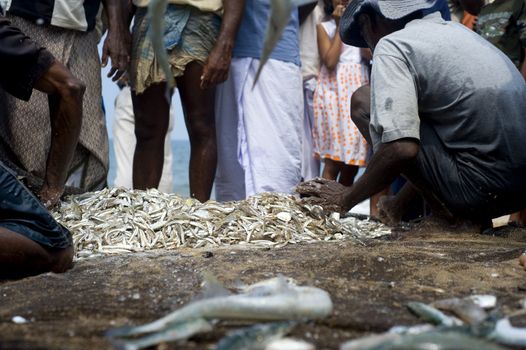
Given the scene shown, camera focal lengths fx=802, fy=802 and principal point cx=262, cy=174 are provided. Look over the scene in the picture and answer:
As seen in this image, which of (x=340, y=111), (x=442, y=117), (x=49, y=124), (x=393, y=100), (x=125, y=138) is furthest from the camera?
(x=125, y=138)

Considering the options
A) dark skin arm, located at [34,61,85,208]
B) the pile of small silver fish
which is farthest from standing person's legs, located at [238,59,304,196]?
dark skin arm, located at [34,61,85,208]

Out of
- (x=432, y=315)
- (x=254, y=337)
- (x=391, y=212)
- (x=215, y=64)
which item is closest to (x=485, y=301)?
(x=432, y=315)

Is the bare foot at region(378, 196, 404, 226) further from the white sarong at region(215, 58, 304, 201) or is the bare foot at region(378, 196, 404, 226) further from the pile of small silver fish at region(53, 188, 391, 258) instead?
the white sarong at region(215, 58, 304, 201)

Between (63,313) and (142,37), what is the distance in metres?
3.18

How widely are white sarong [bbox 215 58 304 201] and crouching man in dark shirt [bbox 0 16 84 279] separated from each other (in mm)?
1414

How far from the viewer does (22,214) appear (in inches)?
135

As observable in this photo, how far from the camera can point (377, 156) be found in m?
4.30

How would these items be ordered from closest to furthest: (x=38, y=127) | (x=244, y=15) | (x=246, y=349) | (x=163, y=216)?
(x=246, y=349), (x=163, y=216), (x=38, y=127), (x=244, y=15)

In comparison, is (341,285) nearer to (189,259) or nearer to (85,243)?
(189,259)

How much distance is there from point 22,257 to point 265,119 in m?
2.72

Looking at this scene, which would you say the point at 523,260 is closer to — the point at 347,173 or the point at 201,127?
the point at 201,127

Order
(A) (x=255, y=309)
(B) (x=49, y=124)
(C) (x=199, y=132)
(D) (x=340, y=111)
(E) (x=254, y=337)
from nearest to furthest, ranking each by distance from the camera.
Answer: (E) (x=254, y=337) → (A) (x=255, y=309) → (B) (x=49, y=124) → (C) (x=199, y=132) → (D) (x=340, y=111)

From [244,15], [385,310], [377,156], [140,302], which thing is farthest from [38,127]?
[385,310]

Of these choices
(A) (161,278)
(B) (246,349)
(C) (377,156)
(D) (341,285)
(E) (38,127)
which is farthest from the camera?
(E) (38,127)
